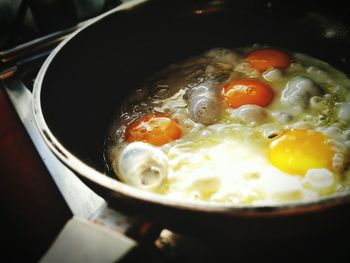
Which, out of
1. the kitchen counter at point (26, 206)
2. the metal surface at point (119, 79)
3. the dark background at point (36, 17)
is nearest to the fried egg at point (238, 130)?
the metal surface at point (119, 79)

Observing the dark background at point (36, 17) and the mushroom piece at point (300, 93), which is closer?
the mushroom piece at point (300, 93)

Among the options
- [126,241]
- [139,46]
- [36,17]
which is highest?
[36,17]

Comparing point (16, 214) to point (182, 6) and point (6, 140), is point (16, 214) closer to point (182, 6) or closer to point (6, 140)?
point (6, 140)

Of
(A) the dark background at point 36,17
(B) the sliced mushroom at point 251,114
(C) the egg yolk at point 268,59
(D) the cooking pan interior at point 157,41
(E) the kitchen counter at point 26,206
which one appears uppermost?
(A) the dark background at point 36,17

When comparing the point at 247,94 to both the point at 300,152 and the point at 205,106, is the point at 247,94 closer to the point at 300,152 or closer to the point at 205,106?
the point at 205,106

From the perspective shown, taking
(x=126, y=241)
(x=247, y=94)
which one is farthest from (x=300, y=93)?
(x=126, y=241)

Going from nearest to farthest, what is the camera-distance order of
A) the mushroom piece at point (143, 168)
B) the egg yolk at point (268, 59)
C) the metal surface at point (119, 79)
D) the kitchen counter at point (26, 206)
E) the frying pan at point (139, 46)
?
the metal surface at point (119, 79) < the mushroom piece at point (143, 168) < the frying pan at point (139, 46) < the kitchen counter at point (26, 206) < the egg yolk at point (268, 59)

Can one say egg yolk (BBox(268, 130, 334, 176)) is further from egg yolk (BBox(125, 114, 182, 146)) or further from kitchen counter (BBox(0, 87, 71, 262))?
kitchen counter (BBox(0, 87, 71, 262))

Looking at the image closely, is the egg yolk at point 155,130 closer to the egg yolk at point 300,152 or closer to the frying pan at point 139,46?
the frying pan at point 139,46
